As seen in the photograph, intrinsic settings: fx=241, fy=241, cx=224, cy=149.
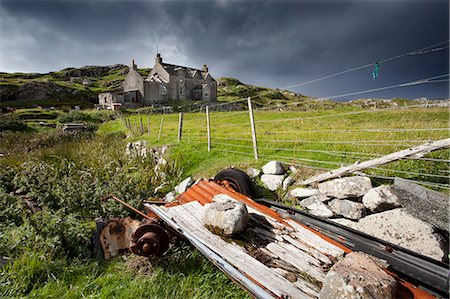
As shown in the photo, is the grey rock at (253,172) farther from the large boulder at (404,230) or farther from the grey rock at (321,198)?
the large boulder at (404,230)

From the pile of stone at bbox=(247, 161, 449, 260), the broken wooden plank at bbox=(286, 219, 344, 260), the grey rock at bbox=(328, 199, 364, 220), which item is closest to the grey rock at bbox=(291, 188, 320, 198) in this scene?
the pile of stone at bbox=(247, 161, 449, 260)

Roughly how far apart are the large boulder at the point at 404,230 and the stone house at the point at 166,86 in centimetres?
5583

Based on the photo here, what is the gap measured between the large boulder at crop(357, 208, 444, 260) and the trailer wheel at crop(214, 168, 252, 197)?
82.6 inches

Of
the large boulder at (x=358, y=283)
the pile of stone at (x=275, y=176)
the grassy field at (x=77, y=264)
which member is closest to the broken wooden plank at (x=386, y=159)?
the pile of stone at (x=275, y=176)

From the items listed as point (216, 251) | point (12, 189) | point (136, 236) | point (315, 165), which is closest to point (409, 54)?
point (315, 165)

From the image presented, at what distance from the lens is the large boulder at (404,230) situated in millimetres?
3105

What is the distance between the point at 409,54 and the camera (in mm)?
3510

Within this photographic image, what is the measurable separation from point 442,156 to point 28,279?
22.8 feet

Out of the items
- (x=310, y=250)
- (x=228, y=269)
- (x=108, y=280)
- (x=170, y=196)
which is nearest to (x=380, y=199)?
(x=310, y=250)

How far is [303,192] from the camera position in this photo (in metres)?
4.72

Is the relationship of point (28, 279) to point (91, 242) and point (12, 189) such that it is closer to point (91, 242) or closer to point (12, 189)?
point (91, 242)

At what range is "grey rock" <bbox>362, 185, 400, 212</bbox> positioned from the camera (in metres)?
3.70

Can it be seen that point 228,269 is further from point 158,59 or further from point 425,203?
point 158,59

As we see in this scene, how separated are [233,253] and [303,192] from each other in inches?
89.5
